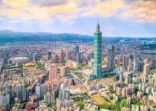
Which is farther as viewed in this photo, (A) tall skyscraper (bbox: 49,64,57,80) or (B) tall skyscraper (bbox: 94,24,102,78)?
(B) tall skyscraper (bbox: 94,24,102,78)

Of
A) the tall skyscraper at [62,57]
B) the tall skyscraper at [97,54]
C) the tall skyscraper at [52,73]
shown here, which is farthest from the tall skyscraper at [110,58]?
the tall skyscraper at [52,73]

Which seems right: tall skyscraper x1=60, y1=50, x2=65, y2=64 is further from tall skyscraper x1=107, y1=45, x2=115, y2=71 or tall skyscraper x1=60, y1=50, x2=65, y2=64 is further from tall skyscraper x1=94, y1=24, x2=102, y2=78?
tall skyscraper x1=107, y1=45, x2=115, y2=71

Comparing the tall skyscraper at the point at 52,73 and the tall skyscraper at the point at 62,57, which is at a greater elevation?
the tall skyscraper at the point at 62,57

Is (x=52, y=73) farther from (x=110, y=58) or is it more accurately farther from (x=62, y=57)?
(x=110, y=58)

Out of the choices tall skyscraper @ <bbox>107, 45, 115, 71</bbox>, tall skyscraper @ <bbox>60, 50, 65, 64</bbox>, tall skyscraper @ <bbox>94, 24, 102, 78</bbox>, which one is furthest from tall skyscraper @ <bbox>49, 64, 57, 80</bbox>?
→ tall skyscraper @ <bbox>107, 45, 115, 71</bbox>

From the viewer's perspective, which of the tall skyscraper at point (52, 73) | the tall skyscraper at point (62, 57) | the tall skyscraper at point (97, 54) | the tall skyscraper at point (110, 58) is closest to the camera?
the tall skyscraper at point (52, 73)

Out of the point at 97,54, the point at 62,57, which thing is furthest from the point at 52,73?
the point at 97,54

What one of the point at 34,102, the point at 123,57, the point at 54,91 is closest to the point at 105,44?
the point at 123,57

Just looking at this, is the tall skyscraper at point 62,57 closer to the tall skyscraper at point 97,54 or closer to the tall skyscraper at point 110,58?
the tall skyscraper at point 97,54

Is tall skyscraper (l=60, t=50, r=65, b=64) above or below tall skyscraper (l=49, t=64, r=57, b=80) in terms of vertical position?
above

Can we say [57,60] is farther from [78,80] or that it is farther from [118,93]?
[118,93]

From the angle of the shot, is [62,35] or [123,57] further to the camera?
[123,57]
